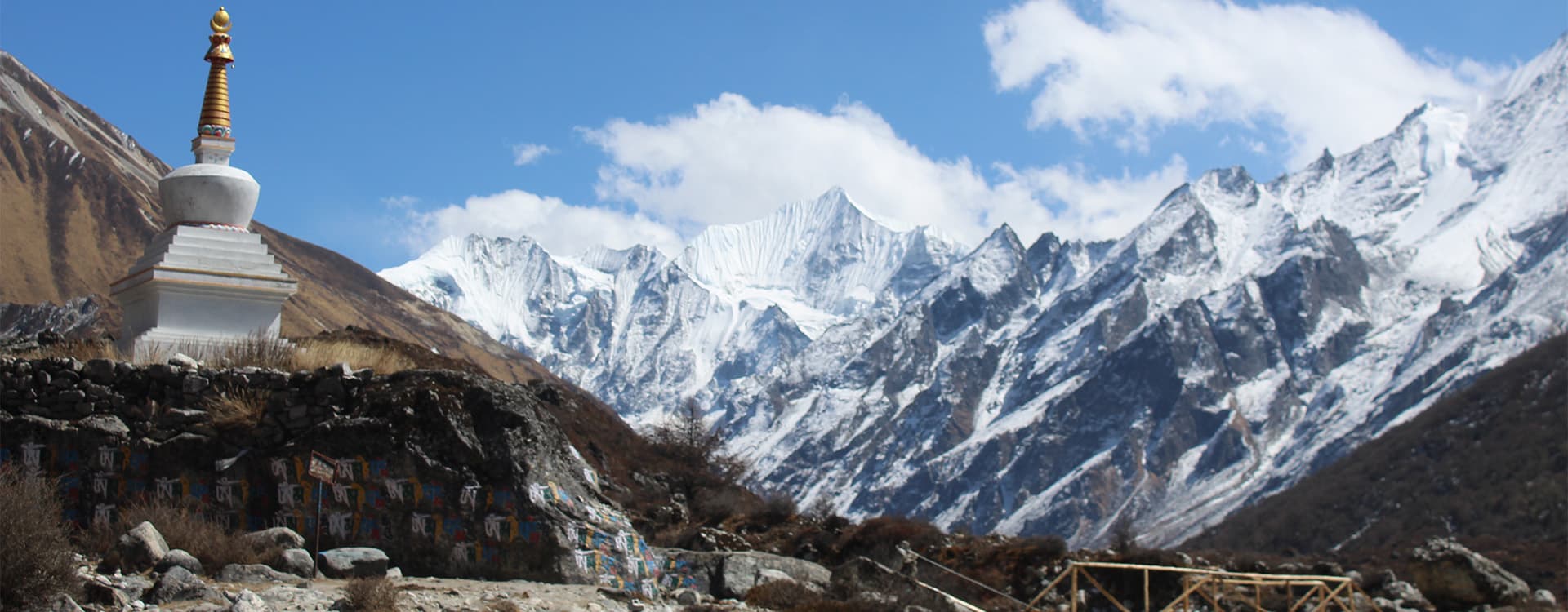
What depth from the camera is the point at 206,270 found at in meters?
28.0

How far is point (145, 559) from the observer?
18547 mm

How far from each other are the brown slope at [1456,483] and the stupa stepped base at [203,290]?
368 ft

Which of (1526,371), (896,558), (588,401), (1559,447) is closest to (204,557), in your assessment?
(896,558)

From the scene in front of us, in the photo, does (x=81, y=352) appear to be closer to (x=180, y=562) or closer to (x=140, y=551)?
(x=140, y=551)

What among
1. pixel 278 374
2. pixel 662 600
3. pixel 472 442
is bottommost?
pixel 662 600

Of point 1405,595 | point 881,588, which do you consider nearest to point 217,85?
point 881,588

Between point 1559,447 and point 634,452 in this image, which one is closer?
point 634,452

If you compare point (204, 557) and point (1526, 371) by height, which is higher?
point (1526, 371)

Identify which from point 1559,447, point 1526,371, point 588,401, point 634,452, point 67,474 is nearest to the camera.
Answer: point 67,474

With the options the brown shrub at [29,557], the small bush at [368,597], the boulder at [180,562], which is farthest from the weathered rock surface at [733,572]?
the brown shrub at [29,557]

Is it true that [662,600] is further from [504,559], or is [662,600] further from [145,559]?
[145,559]

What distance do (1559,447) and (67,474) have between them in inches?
6002

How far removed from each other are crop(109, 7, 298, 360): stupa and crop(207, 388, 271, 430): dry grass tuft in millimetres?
3894

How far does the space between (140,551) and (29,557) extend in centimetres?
327
